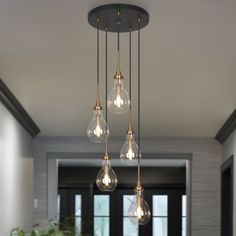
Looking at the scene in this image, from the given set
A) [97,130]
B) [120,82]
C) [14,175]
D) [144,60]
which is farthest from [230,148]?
[120,82]

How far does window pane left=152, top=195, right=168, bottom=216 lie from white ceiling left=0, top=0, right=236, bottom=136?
5382mm

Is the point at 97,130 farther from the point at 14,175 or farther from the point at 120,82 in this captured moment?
the point at 14,175

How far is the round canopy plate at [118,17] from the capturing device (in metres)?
3.30

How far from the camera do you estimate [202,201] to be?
24.5 ft

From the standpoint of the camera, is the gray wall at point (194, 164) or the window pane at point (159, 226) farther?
the window pane at point (159, 226)

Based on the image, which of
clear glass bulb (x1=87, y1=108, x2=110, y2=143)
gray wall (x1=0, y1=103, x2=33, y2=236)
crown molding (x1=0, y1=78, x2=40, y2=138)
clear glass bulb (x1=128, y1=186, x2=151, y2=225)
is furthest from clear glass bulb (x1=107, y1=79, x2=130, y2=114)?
gray wall (x1=0, y1=103, x2=33, y2=236)

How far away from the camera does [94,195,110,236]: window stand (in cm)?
1179

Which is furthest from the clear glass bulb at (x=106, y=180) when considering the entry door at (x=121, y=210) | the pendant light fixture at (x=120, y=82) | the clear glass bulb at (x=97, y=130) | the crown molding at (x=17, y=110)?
the entry door at (x=121, y=210)

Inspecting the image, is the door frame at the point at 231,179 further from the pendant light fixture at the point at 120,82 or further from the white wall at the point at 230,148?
the pendant light fixture at the point at 120,82

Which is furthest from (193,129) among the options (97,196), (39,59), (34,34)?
(97,196)

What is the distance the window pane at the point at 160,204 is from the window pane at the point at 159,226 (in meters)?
0.11

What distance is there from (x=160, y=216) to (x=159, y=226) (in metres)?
0.20

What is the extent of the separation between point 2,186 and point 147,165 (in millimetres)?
6150

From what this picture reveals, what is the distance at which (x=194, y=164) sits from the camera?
7.51 metres
